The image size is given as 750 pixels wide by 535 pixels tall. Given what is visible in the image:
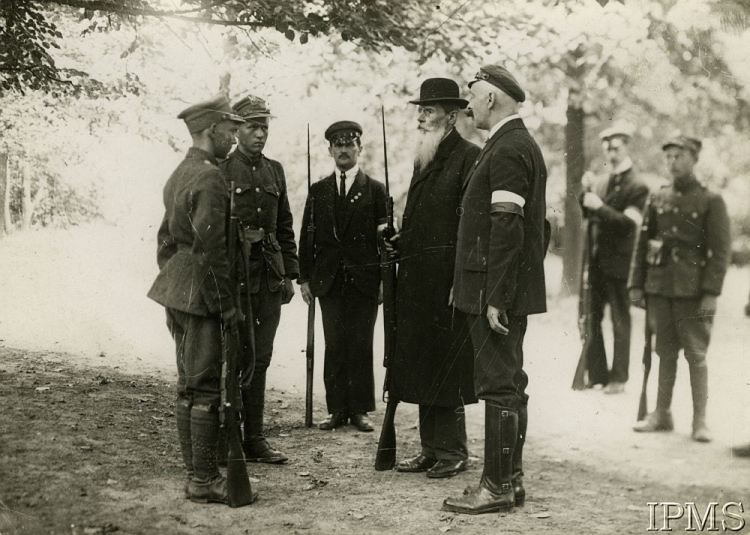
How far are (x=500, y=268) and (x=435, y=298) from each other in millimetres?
798

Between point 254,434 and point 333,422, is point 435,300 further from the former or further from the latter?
point 333,422

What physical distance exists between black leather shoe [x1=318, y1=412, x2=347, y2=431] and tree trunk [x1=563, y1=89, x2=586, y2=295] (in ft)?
6.10

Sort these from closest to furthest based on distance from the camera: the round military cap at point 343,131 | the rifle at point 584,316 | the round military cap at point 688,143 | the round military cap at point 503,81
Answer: the round military cap at point 503,81 < the round military cap at point 688,143 < the rifle at point 584,316 < the round military cap at point 343,131

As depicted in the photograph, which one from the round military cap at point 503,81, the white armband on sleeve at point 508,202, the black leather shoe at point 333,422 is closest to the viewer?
the white armband on sleeve at point 508,202

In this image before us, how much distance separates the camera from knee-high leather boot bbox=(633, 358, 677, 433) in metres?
4.51

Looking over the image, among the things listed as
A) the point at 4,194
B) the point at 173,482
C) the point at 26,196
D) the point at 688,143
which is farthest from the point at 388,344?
the point at 4,194

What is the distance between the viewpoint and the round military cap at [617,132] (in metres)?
4.71

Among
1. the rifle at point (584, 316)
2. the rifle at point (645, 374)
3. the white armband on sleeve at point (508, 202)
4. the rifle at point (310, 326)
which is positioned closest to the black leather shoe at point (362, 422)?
the rifle at point (310, 326)

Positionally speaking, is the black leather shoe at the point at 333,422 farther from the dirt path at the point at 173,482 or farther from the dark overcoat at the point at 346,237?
the dark overcoat at the point at 346,237

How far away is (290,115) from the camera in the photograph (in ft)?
16.6

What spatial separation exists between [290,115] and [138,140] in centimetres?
98

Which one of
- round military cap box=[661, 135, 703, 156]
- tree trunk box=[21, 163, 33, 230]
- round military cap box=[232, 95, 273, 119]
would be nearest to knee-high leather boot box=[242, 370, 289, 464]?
round military cap box=[232, 95, 273, 119]

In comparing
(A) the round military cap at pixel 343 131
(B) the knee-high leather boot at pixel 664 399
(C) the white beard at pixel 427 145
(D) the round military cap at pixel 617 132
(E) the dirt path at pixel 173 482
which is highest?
(A) the round military cap at pixel 343 131

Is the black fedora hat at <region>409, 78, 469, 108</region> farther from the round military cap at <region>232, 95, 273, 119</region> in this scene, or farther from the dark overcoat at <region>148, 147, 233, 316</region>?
the dark overcoat at <region>148, 147, 233, 316</region>
